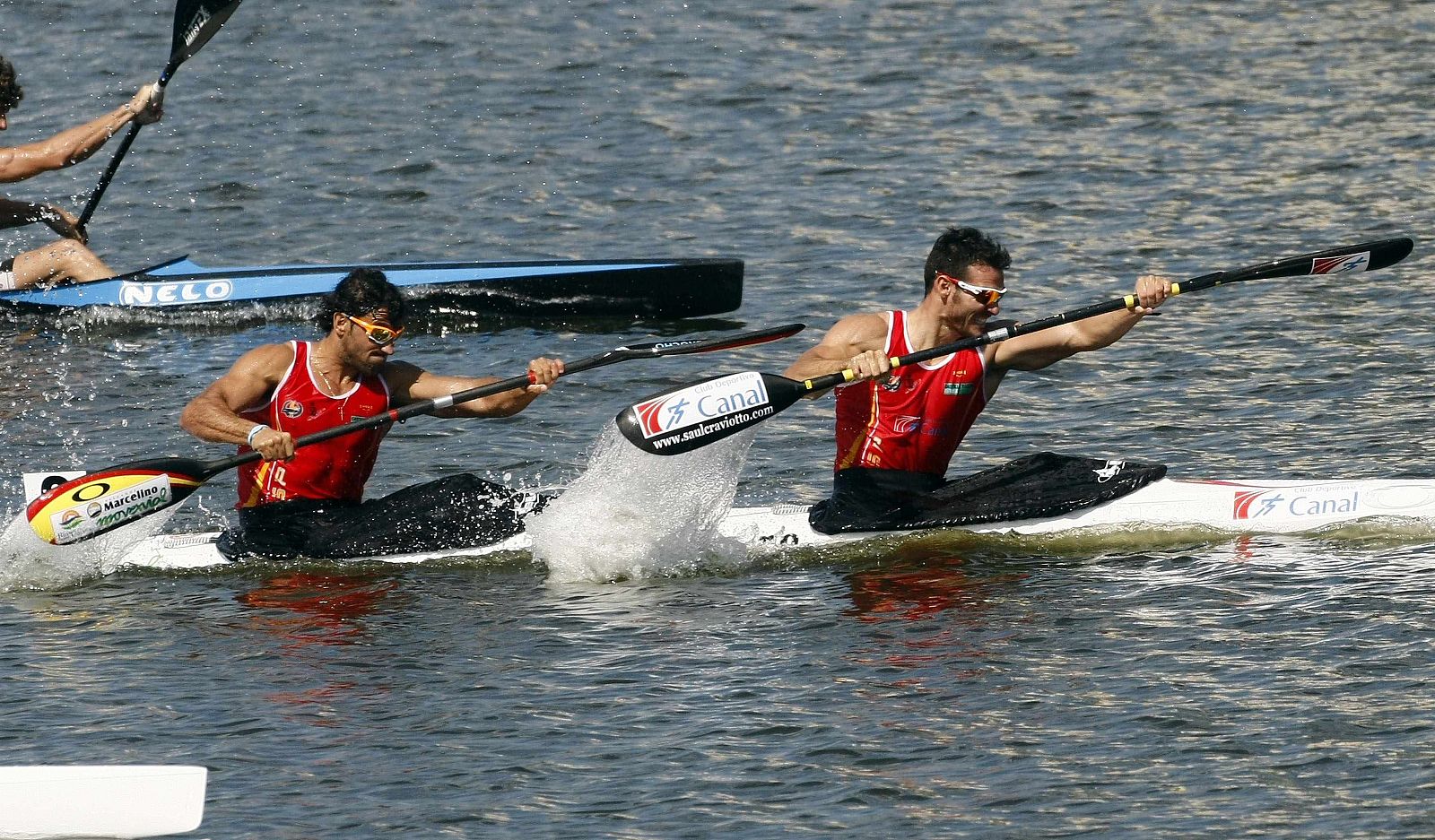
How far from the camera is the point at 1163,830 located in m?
6.12

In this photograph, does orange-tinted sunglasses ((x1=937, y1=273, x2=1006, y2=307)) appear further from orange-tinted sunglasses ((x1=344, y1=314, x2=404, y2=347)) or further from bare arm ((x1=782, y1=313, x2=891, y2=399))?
orange-tinted sunglasses ((x1=344, y1=314, x2=404, y2=347))

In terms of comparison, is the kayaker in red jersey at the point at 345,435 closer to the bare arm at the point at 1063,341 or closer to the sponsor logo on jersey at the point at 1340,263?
the bare arm at the point at 1063,341

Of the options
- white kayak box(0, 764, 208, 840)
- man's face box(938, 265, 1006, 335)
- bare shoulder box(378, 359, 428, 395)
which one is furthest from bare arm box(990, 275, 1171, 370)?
white kayak box(0, 764, 208, 840)

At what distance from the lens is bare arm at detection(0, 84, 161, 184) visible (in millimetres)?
12258

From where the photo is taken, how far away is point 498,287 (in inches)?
540

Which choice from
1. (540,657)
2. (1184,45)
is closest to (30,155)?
(540,657)

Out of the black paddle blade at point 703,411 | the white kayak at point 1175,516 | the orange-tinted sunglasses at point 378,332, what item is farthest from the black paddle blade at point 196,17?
the black paddle blade at point 703,411

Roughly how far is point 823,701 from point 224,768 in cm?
215

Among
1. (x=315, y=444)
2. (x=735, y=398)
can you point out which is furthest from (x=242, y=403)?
(x=735, y=398)

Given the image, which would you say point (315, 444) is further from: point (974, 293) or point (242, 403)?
point (974, 293)

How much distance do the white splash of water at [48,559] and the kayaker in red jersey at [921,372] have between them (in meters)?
3.31

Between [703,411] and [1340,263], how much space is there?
125 inches

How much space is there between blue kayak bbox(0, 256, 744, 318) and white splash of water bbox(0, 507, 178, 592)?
15.6 feet

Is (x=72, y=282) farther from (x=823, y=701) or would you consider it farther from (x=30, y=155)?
(x=823, y=701)
